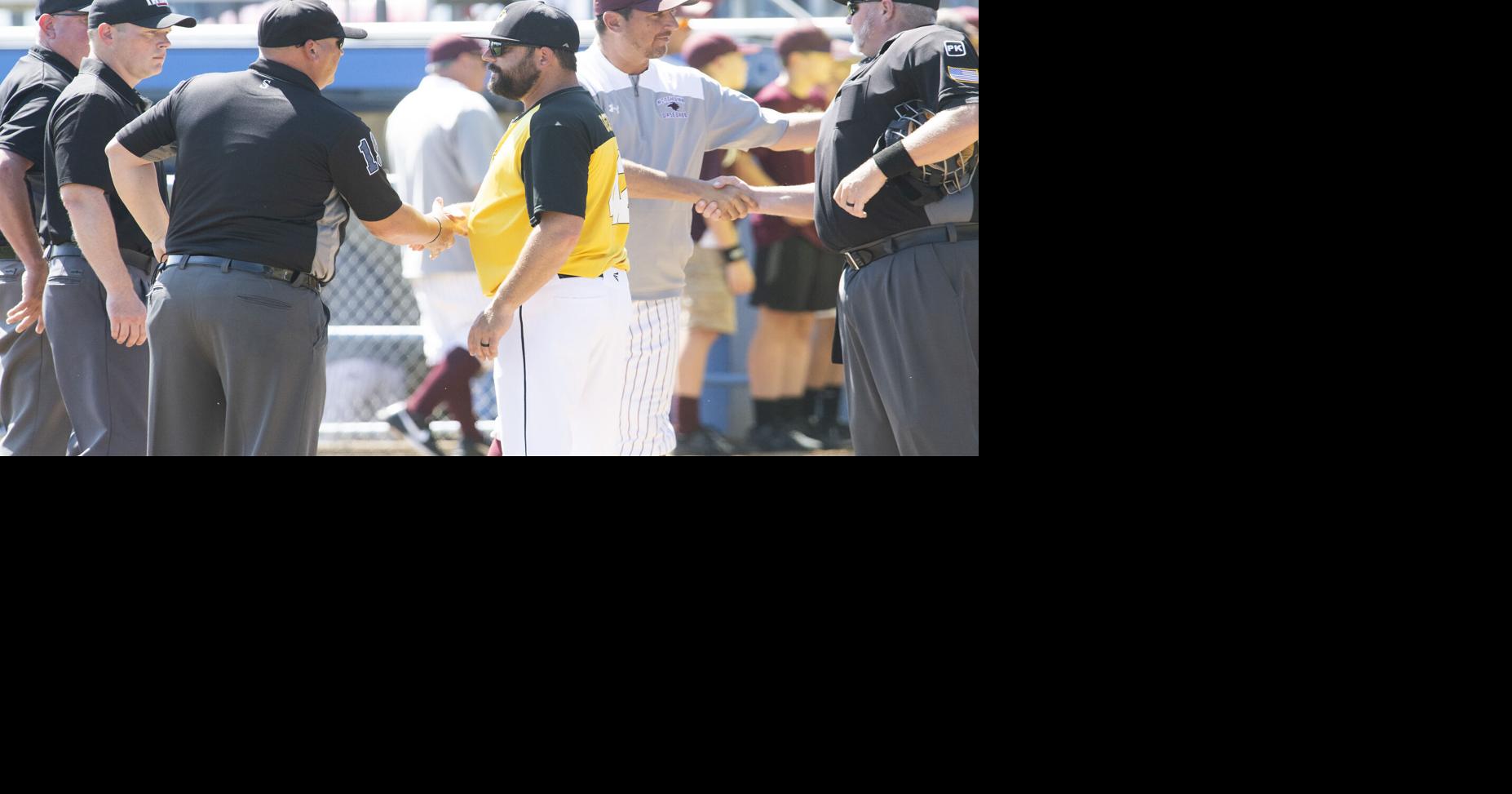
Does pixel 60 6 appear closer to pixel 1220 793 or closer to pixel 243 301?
pixel 243 301

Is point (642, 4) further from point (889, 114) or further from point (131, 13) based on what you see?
point (131, 13)

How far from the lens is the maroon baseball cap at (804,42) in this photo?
513 cm

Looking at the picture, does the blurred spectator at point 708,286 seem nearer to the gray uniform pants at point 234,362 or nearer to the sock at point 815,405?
the sock at point 815,405

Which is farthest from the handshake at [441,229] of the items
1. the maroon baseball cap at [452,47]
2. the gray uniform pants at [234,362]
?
the maroon baseball cap at [452,47]

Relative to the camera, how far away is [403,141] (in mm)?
4836

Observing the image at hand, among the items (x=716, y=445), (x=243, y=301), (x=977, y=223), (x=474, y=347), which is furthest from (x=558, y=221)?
(x=716, y=445)

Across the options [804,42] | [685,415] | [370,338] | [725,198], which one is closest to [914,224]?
[725,198]

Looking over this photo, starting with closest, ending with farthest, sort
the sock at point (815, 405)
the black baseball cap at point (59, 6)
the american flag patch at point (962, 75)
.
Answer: the american flag patch at point (962, 75)
the black baseball cap at point (59, 6)
the sock at point (815, 405)

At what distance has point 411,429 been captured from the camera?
5.18 m

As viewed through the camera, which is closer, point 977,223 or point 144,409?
point 977,223

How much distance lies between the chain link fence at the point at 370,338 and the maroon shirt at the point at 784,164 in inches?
50.7

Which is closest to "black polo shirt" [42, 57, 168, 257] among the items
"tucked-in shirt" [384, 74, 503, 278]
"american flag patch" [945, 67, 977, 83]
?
"tucked-in shirt" [384, 74, 503, 278]

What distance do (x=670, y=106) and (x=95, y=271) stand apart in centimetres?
151

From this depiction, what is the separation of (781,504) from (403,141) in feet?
9.23
